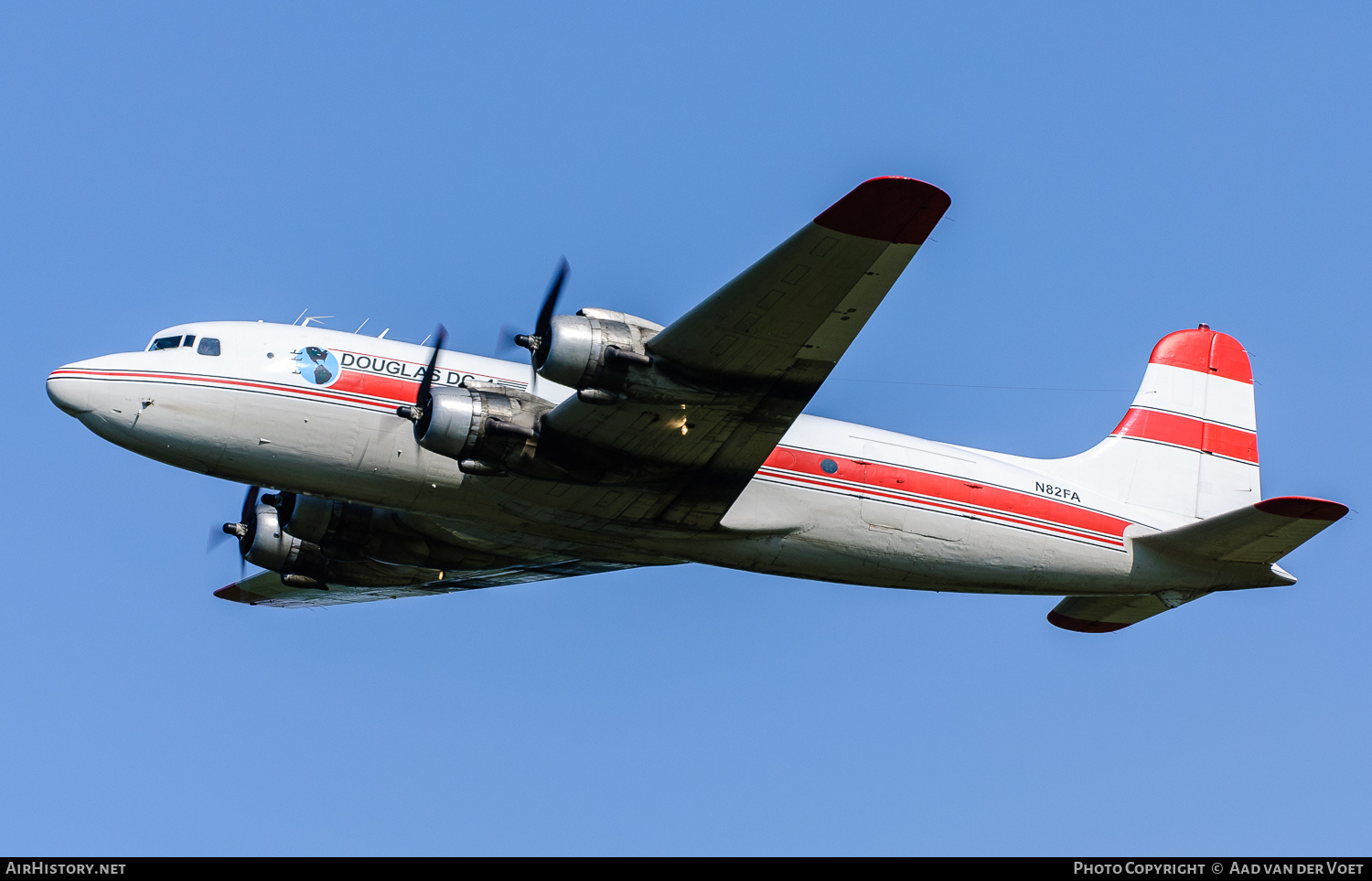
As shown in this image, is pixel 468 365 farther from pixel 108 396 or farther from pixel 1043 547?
pixel 1043 547

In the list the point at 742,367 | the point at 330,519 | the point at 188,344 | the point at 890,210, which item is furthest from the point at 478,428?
the point at 890,210

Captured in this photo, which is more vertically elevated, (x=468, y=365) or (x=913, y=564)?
(x=468, y=365)

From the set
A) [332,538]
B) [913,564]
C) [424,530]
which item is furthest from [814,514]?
[332,538]

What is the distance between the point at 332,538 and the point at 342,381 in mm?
4738

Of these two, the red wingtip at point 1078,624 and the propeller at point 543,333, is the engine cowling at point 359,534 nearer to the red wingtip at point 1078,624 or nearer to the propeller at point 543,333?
the propeller at point 543,333

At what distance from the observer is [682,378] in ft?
59.4

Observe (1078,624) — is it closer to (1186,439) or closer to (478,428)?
(1186,439)

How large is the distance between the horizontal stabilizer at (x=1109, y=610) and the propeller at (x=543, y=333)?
11941 millimetres

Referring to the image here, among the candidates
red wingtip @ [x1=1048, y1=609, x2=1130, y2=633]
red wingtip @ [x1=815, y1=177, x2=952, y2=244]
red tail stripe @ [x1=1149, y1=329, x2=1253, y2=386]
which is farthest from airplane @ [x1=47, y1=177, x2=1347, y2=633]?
red tail stripe @ [x1=1149, y1=329, x2=1253, y2=386]

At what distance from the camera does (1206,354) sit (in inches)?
1045

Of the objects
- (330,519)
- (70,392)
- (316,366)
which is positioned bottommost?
(330,519)

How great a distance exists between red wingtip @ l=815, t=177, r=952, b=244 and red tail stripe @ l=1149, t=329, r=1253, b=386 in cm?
1200

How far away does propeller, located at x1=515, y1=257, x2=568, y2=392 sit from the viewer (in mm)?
17734

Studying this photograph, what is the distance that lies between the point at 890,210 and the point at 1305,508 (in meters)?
9.34
